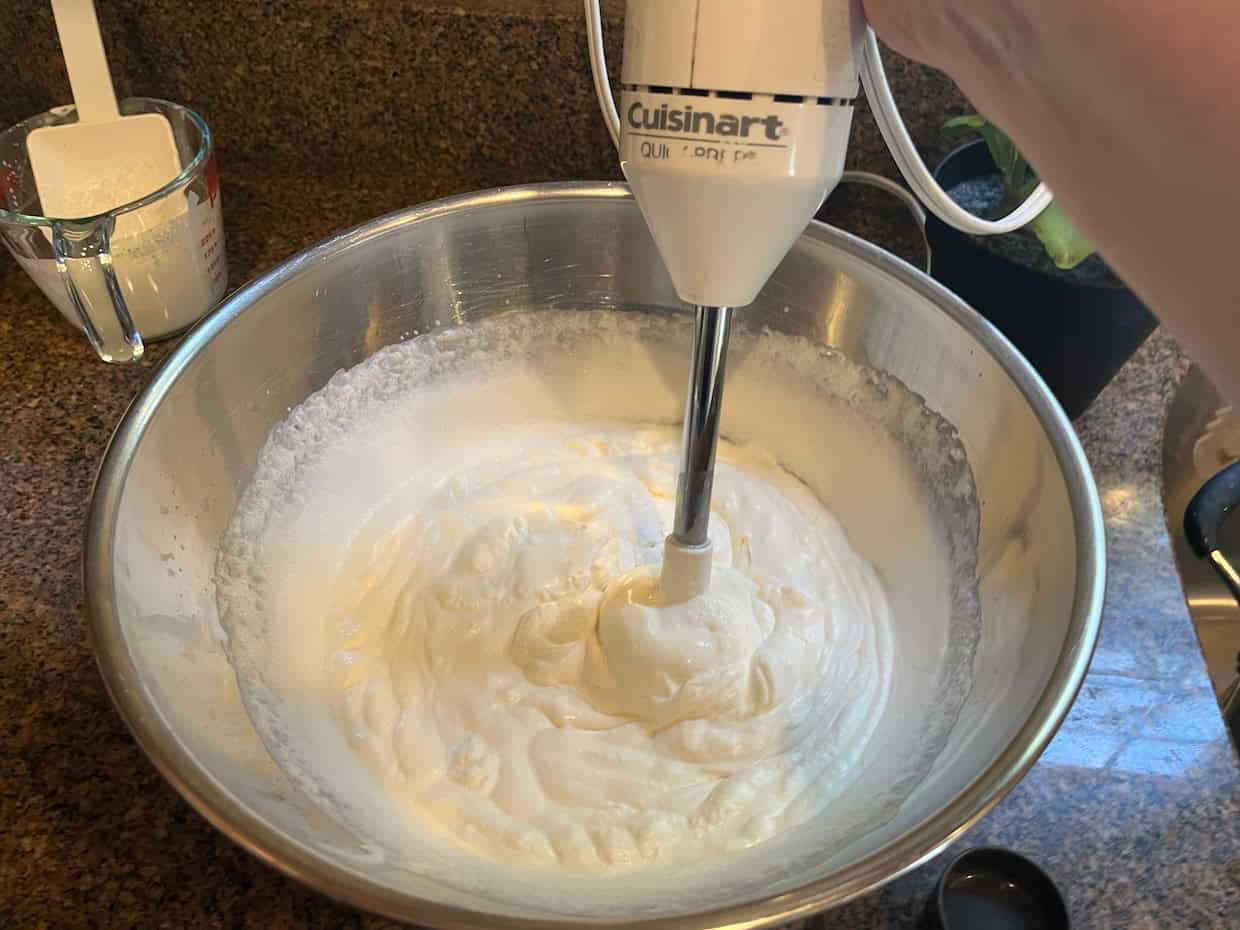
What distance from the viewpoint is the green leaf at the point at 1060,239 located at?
28.3 inches

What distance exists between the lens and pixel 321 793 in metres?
0.57

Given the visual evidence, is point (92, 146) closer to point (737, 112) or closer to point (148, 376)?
point (148, 376)

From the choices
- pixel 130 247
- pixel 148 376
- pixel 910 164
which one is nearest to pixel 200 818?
pixel 148 376

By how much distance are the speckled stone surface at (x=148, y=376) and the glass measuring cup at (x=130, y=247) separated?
1.8 inches

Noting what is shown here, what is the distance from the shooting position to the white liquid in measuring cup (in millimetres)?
815

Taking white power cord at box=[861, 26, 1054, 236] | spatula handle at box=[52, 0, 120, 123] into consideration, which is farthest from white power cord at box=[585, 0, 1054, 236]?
spatula handle at box=[52, 0, 120, 123]

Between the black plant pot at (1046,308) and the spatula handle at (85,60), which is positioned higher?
the spatula handle at (85,60)

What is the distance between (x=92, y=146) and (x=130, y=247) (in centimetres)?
15

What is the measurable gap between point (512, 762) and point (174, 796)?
8.5 inches

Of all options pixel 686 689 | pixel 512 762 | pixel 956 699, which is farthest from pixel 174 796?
pixel 956 699

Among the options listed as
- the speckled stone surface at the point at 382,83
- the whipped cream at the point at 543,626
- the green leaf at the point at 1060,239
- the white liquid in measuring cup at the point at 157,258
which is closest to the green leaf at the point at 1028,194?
the green leaf at the point at 1060,239

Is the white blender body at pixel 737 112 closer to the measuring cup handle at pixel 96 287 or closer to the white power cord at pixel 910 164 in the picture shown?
the white power cord at pixel 910 164

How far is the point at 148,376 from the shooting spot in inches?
31.0

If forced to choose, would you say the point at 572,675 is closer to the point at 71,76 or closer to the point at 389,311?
the point at 389,311
